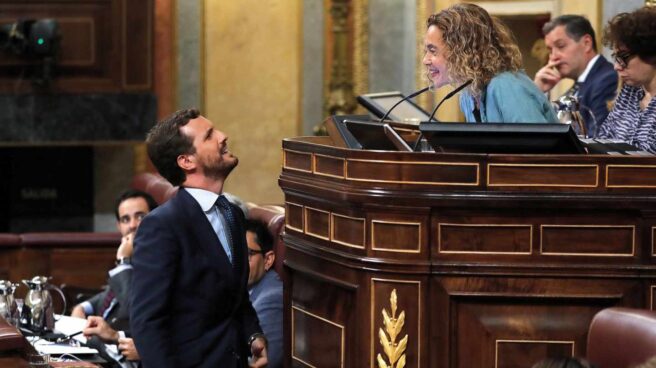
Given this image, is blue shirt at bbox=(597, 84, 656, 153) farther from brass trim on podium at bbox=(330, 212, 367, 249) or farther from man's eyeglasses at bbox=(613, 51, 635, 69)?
brass trim on podium at bbox=(330, 212, 367, 249)

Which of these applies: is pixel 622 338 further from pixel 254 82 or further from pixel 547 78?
pixel 254 82

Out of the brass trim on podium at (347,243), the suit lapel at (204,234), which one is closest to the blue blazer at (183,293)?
the suit lapel at (204,234)

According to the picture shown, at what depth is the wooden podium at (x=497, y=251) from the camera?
3.71 meters

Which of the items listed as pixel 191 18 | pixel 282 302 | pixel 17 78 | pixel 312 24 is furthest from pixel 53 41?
pixel 282 302

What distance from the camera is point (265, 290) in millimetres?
4766

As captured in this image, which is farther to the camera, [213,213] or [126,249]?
[126,249]

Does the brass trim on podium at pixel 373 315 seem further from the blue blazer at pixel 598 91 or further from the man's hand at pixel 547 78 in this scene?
the man's hand at pixel 547 78

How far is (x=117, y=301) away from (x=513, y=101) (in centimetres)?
225

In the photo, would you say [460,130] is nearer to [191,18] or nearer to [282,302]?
[282,302]

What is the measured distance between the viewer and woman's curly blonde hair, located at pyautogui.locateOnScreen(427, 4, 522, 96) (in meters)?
4.09

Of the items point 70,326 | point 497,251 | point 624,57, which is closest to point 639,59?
point 624,57

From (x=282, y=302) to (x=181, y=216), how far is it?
3.30ft

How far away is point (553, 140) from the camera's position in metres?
3.72

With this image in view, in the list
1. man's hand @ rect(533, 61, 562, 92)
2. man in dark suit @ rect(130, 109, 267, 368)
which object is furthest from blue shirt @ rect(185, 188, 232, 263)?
man's hand @ rect(533, 61, 562, 92)
